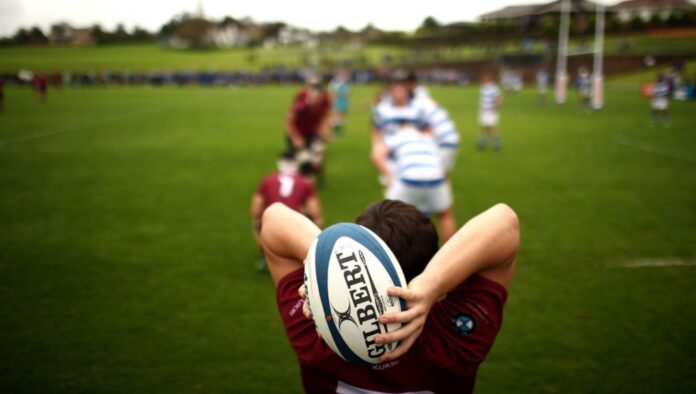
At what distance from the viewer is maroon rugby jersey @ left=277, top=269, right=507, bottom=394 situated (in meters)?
1.56

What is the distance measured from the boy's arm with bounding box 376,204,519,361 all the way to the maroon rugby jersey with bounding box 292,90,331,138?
9184 mm

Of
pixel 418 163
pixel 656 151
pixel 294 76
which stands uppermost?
pixel 294 76

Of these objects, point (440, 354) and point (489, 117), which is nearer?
point (440, 354)

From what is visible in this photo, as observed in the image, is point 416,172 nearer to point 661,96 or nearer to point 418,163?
point 418,163

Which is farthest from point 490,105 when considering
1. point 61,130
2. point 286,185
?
point 61,130

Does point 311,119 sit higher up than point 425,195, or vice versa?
point 311,119

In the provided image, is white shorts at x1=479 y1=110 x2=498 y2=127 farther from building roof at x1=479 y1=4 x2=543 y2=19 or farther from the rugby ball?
building roof at x1=479 y1=4 x2=543 y2=19

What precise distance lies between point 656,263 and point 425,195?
3112 millimetres

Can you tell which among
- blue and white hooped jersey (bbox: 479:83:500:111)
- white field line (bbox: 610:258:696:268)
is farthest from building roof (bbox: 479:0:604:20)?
white field line (bbox: 610:258:696:268)

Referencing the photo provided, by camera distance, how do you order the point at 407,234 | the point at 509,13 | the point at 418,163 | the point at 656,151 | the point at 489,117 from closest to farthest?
the point at 407,234 → the point at 418,163 → the point at 656,151 → the point at 489,117 → the point at 509,13

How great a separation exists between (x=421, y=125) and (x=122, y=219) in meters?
5.31

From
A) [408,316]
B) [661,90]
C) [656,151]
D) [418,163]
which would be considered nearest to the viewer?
[408,316]

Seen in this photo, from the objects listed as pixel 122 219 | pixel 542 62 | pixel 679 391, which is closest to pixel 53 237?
pixel 122 219

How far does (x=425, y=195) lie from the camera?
5.85 meters
